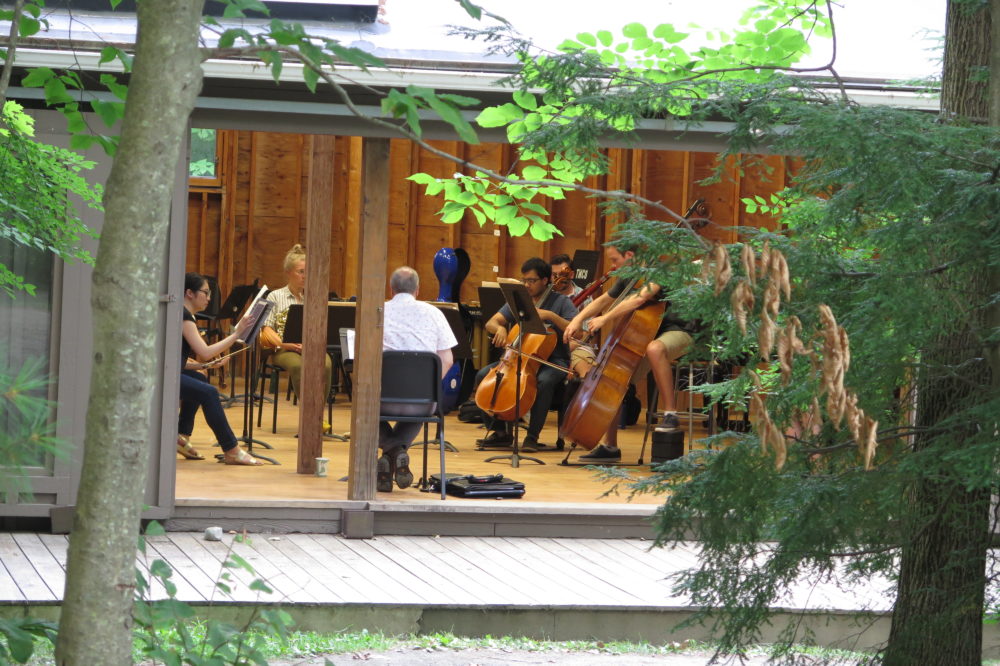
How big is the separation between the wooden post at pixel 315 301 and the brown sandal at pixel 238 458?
18.3 inches

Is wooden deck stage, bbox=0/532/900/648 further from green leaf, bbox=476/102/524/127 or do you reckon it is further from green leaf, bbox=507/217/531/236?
green leaf, bbox=476/102/524/127

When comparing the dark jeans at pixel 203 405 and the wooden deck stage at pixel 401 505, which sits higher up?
the dark jeans at pixel 203 405

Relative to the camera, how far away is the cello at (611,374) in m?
8.87

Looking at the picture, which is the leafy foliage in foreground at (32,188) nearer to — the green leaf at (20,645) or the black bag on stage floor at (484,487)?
the green leaf at (20,645)

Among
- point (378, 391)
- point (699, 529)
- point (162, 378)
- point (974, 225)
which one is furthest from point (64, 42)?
point (974, 225)

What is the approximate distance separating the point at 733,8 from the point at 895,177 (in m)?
4.09

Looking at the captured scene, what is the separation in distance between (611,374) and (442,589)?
Result: 3.17 meters

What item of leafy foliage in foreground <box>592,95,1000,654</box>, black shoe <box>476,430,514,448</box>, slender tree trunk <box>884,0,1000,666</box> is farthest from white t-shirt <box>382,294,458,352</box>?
slender tree trunk <box>884,0,1000,666</box>

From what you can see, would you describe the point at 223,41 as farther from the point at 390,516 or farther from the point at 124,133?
the point at 390,516

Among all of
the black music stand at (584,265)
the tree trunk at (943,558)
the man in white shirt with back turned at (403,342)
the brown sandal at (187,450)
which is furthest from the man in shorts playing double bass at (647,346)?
the tree trunk at (943,558)

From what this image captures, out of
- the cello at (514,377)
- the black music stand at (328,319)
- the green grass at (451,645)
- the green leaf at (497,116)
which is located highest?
the green leaf at (497,116)

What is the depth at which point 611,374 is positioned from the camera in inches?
352

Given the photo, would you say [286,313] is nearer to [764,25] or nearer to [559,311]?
[559,311]

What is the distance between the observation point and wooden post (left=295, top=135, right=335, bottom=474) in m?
8.59
